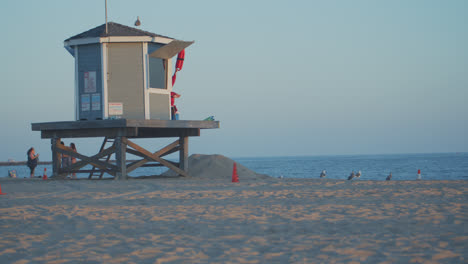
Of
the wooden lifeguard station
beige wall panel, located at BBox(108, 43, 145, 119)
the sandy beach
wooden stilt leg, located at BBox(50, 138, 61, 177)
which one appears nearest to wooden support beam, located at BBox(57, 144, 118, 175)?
the wooden lifeguard station

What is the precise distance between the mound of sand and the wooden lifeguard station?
3.45 m

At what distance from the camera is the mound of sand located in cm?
1981

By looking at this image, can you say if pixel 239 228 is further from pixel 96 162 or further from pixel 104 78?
pixel 104 78

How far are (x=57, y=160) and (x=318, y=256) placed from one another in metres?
14.2

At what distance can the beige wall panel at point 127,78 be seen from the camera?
16.2m

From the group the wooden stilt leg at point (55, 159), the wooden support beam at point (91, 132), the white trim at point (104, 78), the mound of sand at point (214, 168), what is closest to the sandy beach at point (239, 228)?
the wooden support beam at point (91, 132)

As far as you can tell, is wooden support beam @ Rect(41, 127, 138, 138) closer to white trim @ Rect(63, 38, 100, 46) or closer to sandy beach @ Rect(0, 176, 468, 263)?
white trim @ Rect(63, 38, 100, 46)

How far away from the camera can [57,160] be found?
1722 centimetres

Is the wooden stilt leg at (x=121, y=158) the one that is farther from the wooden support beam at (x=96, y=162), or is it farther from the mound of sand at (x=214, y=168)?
the mound of sand at (x=214, y=168)

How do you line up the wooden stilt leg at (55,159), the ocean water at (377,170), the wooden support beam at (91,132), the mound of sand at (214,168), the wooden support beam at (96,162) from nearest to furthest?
the wooden support beam at (91,132) → the wooden support beam at (96,162) → the wooden stilt leg at (55,159) → the mound of sand at (214,168) → the ocean water at (377,170)

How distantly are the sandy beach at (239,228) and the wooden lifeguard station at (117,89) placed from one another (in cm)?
536

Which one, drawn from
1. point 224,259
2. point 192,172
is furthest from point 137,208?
point 192,172

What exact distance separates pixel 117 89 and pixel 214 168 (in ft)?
20.2

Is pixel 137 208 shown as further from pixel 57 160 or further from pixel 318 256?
pixel 57 160
